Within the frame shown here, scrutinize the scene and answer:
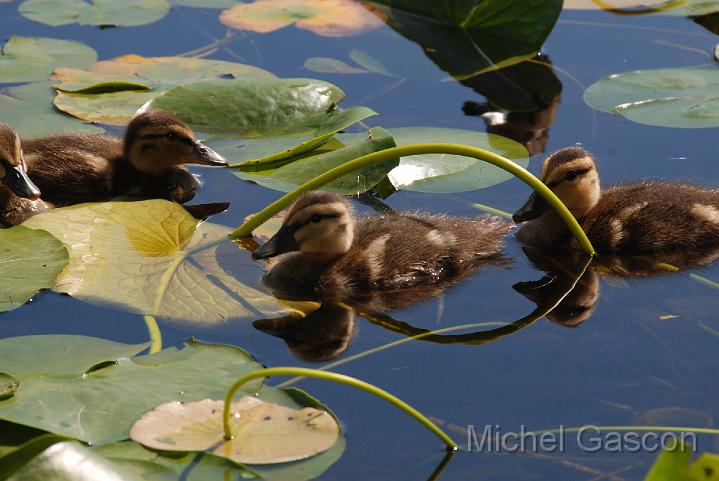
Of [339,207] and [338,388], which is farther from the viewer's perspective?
[339,207]

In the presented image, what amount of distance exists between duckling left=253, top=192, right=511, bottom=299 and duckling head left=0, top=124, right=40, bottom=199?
1.14 meters

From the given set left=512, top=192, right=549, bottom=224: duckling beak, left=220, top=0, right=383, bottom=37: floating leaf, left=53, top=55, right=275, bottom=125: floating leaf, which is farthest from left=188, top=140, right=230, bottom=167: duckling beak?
left=220, top=0, right=383, bottom=37: floating leaf

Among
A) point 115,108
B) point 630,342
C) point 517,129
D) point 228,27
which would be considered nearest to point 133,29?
point 228,27

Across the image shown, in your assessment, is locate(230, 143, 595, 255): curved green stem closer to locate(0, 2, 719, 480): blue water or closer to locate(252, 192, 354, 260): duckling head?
locate(252, 192, 354, 260): duckling head

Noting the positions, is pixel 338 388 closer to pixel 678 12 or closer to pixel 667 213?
pixel 667 213

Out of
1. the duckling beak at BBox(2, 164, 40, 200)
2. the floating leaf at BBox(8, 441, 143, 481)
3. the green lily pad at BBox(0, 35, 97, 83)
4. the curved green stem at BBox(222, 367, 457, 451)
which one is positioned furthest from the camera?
the green lily pad at BBox(0, 35, 97, 83)

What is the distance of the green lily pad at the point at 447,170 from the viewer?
5688mm

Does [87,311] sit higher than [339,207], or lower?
lower

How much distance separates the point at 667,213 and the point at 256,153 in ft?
6.45

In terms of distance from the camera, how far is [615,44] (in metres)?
7.55

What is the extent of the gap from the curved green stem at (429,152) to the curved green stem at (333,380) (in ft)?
3.87

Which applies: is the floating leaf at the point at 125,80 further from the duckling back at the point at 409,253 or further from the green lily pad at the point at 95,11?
the duckling back at the point at 409,253

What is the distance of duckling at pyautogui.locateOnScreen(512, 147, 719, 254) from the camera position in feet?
17.4

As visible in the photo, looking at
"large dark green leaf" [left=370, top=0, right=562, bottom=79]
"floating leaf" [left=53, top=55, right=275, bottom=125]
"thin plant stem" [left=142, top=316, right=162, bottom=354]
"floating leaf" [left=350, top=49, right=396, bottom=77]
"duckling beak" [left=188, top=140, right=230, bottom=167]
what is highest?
"large dark green leaf" [left=370, top=0, right=562, bottom=79]
